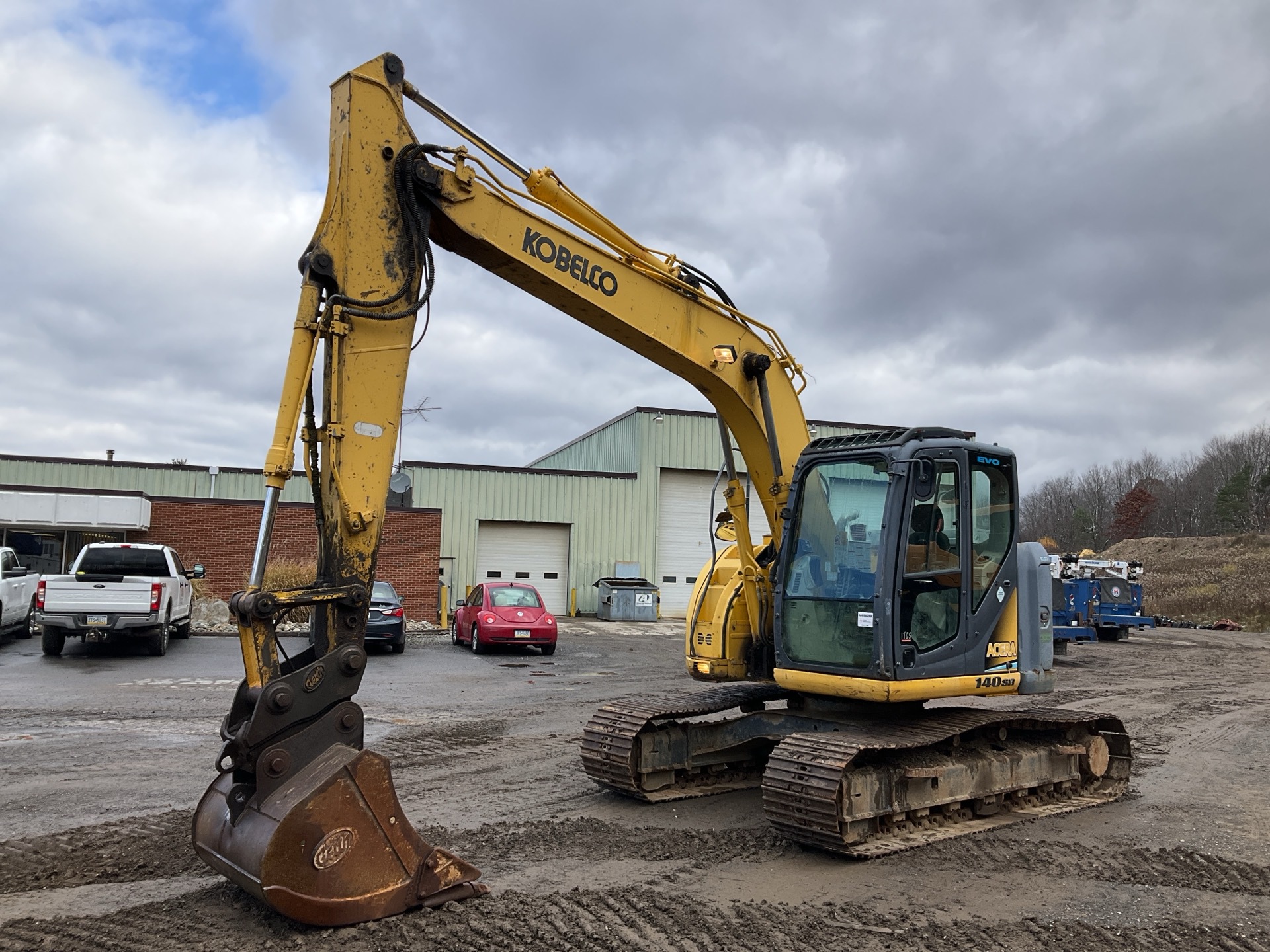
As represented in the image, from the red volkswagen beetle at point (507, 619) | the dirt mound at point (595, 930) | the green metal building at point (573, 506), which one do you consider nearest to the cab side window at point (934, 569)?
the dirt mound at point (595, 930)

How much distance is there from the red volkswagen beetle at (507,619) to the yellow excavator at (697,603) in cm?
1209

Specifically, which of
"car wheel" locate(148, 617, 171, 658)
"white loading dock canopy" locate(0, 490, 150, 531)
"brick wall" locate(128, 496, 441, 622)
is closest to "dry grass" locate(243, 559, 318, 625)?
"brick wall" locate(128, 496, 441, 622)

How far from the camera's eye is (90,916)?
194 inches

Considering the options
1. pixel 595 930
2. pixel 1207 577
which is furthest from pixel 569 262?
pixel 1207 577

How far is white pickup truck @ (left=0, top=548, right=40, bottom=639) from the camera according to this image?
18266 millimetres

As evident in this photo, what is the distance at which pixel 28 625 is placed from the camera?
20094mm

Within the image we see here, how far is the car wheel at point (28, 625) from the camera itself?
65.1 feet

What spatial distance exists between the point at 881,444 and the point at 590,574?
81.8 feet

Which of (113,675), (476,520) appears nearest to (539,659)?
(113,675)

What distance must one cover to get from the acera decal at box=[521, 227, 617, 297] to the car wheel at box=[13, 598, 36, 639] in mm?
17736

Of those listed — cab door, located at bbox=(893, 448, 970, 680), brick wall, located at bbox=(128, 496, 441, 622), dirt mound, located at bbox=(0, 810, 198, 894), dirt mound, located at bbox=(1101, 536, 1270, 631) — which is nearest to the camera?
dirt mound, located at bbox=(0, 810, 198, 894)

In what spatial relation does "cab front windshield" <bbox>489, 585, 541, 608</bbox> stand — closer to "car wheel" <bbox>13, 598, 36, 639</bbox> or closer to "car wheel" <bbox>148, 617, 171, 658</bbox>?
"car wheel" <bbox>148, 617, 171, 658</bbox>

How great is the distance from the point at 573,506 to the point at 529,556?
2066 mm

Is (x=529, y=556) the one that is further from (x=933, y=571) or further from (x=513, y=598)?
(x=933, y=571)
